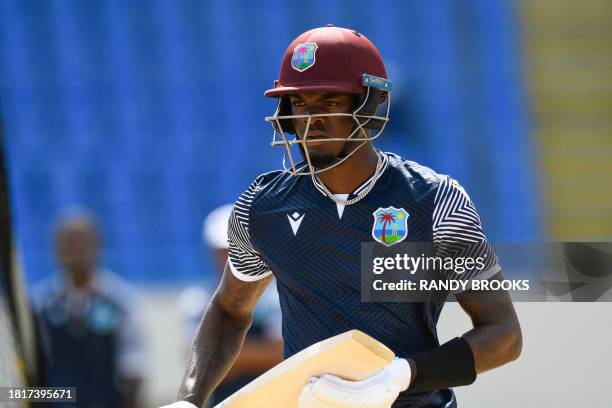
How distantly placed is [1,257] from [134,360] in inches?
53.5

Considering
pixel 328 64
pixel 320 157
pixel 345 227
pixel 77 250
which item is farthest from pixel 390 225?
pixel 77 250

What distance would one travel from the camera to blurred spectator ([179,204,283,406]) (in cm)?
417

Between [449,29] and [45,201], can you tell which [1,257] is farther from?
[449,29]

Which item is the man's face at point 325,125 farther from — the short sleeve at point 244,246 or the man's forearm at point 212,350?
the man's forearm at point 212,350

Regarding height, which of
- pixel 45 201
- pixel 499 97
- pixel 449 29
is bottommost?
pixel 45 201

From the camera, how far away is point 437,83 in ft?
20.5

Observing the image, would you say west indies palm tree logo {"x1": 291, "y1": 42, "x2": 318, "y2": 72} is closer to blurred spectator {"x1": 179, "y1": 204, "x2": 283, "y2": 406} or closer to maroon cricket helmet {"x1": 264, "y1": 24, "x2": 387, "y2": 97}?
maroon cricket helmet {"x1": 264, "y1": 24, "x2": 387, "y2": 97}

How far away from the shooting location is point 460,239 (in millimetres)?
2475

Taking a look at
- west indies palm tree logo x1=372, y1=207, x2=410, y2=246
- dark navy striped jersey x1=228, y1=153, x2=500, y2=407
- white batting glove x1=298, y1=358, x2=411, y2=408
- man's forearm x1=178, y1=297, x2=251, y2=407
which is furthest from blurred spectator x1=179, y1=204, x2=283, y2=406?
white batting glove x1=298, y1=358, x2=411, y2=408

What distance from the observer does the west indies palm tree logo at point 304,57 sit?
8.46 feet

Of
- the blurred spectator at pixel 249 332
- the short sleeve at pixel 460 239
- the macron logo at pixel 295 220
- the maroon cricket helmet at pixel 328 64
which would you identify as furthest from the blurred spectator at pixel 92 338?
the short sleeve at pixel 460 239

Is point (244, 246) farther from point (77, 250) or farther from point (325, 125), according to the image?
point (77, 250)

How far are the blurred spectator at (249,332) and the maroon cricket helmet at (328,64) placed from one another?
1.76m

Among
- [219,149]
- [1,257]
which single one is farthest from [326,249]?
[219,149]
